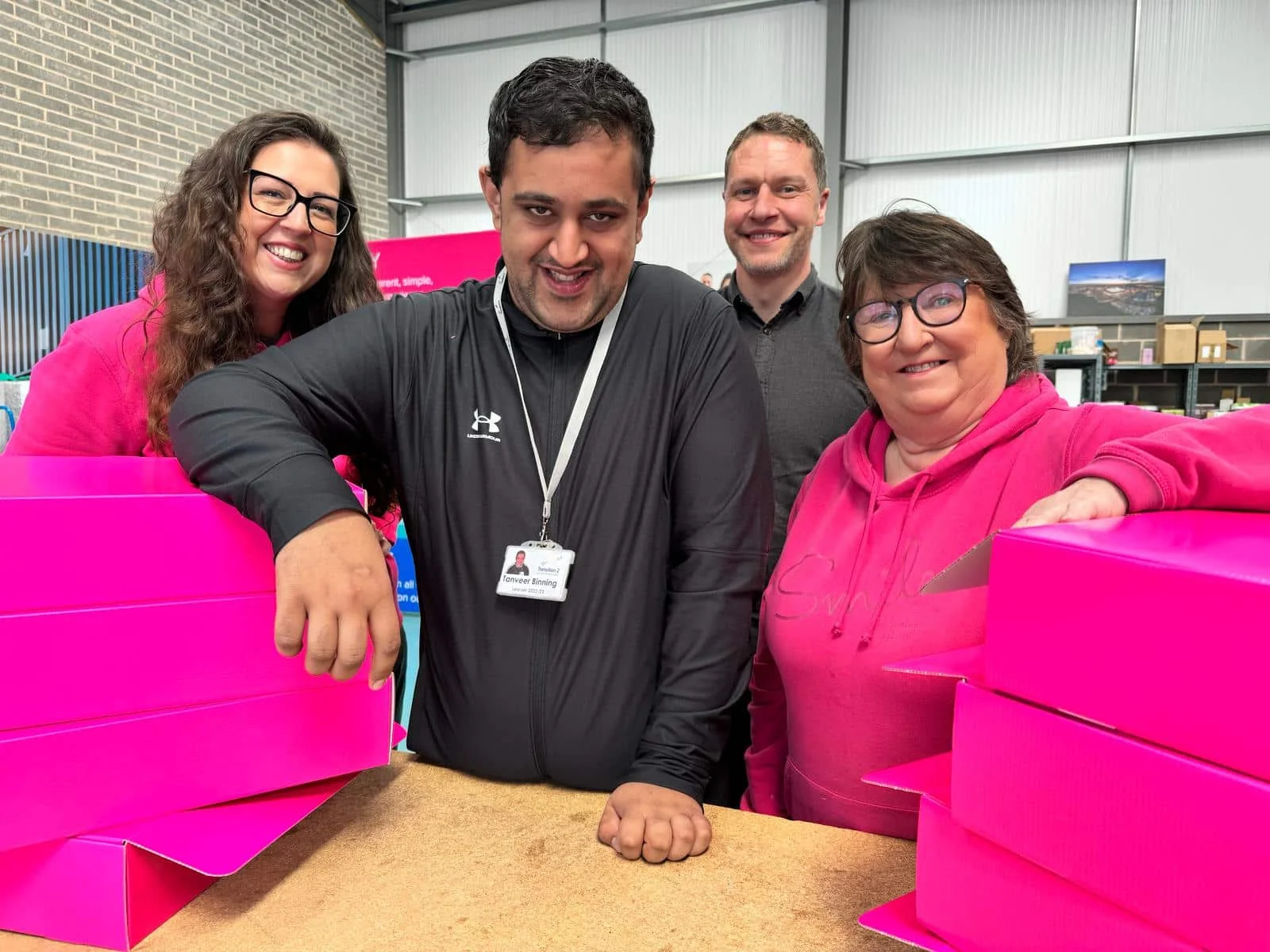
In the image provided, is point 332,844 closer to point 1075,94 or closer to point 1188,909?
point 1188,909

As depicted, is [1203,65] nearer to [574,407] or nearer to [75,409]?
[574,407]

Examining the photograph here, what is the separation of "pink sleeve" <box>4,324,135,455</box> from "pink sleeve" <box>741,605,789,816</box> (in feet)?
3.50

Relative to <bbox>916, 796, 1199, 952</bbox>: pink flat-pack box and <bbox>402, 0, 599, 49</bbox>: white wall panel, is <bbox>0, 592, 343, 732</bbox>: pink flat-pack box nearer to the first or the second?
<bbox>916, 796, 1199, 952</bbox>: pink flat-pack box

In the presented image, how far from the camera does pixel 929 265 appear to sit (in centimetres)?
129

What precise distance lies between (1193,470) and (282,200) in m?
1.46

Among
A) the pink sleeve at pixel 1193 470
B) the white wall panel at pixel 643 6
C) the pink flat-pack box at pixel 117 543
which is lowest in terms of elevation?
the pink flat-pack box at pixel 117 543

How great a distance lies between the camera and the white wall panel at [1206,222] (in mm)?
7289

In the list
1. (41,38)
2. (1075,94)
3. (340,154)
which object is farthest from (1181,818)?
(1075,94)

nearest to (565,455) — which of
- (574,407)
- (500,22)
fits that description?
(574,407)

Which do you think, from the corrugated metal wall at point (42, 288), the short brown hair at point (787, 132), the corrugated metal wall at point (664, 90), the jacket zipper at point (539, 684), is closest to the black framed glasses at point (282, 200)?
the jacket zipper at point (539, 684)

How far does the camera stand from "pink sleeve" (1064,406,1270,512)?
30.2 inches

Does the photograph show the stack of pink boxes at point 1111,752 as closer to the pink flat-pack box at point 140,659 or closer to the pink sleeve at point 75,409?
the pink flat-pack box at point 140,659

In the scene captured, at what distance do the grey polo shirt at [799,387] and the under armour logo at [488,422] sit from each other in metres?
0.93

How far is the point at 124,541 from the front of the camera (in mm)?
850
